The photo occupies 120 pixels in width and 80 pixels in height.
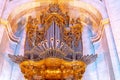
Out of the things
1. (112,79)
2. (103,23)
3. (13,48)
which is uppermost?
(103,23)

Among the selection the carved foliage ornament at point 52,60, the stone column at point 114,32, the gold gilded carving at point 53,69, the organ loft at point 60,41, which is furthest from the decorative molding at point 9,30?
the stone column at point 114,32

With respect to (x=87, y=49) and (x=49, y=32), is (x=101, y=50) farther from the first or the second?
(x=49, y=32)

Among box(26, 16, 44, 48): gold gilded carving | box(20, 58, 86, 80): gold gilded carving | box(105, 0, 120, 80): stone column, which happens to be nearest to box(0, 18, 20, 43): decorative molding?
box(26, 16, 44, 48): gold gilded carving

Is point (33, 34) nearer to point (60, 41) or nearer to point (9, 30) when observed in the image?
point (60, 41)

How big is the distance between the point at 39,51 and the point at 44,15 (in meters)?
2.02

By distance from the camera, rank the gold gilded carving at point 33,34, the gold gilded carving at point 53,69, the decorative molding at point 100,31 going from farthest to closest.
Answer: the decorative molding at point 100,31 < the gold gilded carving at point 33,34 < the gold gilded carving at point 53,69

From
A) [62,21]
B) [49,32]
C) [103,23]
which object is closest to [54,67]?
[49,32]

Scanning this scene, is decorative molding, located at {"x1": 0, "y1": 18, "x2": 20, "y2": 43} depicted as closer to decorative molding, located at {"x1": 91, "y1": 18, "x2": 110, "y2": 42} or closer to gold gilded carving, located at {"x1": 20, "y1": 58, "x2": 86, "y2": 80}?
gold gilded carving, located at {"x1": 20, "y1": 58, "x2": 86, "y2": 80}

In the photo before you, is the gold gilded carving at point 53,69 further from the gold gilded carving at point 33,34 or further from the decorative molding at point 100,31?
the decorative molding at point 100,31

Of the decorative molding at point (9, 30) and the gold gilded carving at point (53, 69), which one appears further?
the decorative molding at point (9, 30)

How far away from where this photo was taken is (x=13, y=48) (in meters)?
9.84

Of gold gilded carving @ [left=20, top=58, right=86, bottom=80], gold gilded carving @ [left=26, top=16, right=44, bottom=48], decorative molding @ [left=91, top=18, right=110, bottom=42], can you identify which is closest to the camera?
gold gilded carving @ [left=20, top=58, right=86, bottom=80]

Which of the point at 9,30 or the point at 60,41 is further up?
the point at 9,30

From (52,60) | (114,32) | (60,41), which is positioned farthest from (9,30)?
(114,32)
